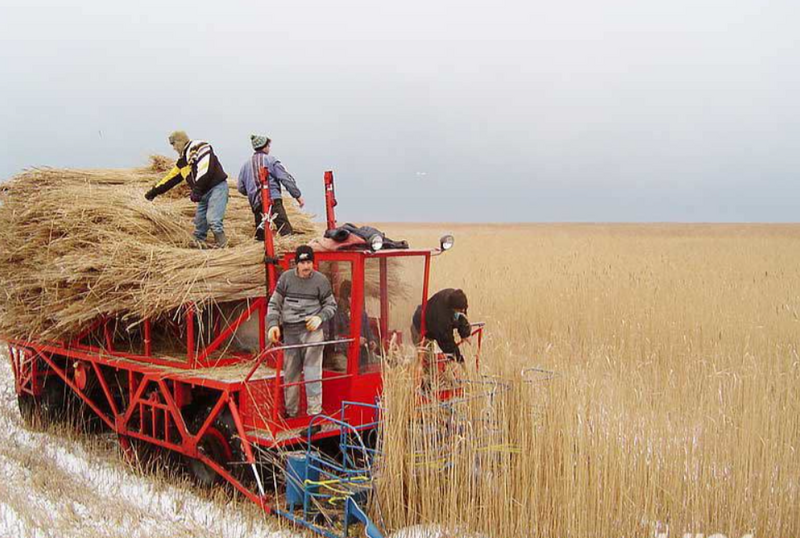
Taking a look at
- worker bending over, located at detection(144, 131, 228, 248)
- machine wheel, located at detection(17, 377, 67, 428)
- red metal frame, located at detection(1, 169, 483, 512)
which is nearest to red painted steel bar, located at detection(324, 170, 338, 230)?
red metal frame, located at detection(1, 169, 483, 512)

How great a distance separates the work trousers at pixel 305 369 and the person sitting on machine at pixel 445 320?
103 cm

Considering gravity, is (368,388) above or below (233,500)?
above

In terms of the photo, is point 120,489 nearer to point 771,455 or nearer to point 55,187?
point 55,187

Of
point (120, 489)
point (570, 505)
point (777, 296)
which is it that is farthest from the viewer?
point (777, 296)

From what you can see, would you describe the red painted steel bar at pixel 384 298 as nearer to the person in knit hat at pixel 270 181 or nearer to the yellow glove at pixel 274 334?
the yellow glove at pixel 274 334

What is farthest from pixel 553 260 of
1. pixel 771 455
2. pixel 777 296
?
pixel 771 455

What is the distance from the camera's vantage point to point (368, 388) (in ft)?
21.5

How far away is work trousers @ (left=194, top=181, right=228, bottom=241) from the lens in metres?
8.22

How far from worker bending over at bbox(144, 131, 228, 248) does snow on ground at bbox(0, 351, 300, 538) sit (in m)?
2.55

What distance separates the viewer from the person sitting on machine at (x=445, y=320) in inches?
273

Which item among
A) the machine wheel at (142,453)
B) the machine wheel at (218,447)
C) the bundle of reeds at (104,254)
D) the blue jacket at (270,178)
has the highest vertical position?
the blue jacket at (270,178)

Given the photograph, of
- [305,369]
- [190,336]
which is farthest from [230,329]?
[305,369]

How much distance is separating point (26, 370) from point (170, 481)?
361 cm

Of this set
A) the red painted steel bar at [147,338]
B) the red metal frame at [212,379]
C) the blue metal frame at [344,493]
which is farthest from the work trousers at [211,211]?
the blue metal frame at [344,493]
